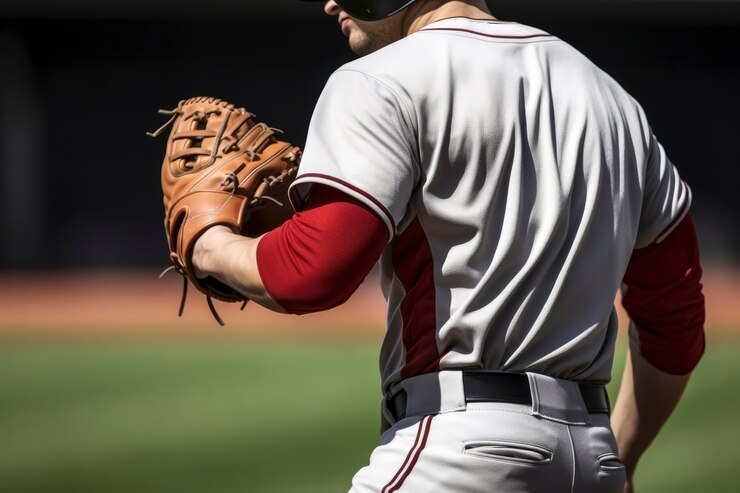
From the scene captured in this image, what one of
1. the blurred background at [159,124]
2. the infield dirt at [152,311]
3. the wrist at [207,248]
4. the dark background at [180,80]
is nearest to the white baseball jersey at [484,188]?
the wrist at [207,248]

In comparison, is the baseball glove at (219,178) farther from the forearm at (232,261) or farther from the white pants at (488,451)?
the white pants at (488,451)

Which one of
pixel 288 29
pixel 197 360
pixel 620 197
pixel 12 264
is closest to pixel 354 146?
pixel 620 197

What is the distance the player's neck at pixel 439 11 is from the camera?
5.35 feet

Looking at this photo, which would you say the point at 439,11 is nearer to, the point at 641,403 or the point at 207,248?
the point at 207,248

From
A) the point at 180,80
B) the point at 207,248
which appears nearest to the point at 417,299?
the point at 207,248

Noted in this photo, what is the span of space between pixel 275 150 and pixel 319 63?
15.9 metres

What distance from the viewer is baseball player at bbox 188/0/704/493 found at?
4.66 ft

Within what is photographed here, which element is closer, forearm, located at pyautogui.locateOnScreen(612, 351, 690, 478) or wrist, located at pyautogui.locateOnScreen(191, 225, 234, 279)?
wrist, located at pyautogui.locateOnScreen(191, 225, 234, 279)

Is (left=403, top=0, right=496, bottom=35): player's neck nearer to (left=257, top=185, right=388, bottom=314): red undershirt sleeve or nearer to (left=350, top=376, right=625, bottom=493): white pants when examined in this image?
(left=257, top=185, right=388, bottom=314): red undershirt sleeve

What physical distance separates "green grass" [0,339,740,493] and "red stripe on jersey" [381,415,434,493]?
319 cm

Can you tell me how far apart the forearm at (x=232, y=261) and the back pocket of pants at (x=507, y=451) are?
33 cm

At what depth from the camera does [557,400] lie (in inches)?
59.6

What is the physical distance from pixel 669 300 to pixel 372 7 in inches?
28.9

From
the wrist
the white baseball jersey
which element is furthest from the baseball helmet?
the wrist
